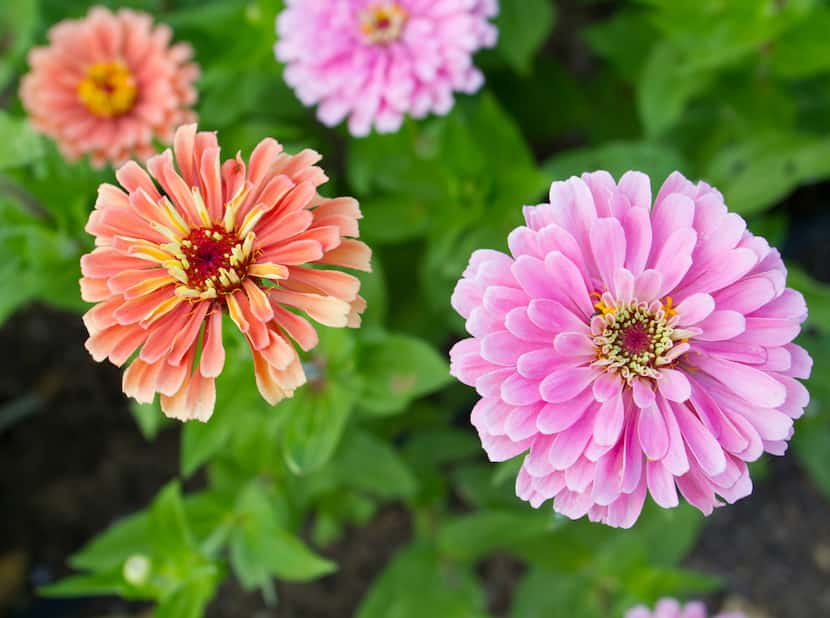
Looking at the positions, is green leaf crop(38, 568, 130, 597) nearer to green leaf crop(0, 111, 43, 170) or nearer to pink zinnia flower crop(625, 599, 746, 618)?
green leaf crop(0, 111, 43, 170)

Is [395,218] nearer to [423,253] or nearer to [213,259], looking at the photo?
[423,253]

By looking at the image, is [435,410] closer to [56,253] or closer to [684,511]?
[684,511]

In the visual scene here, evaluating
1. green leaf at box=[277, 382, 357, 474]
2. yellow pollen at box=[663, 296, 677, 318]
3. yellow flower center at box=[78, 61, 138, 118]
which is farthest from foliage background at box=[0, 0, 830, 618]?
yellow pollen at box=[663, 296, 677, 318]

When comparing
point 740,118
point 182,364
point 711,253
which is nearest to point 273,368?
point 182,364

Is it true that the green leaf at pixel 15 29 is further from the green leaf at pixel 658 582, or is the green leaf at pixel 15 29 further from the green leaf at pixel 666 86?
the green leaf at pixel 658 582

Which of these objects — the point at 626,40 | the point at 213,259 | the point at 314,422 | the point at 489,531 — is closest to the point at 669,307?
the point at 213,259

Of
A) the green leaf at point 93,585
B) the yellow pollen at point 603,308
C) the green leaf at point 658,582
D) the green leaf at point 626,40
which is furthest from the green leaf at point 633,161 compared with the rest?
the green leaf at point 93,585
